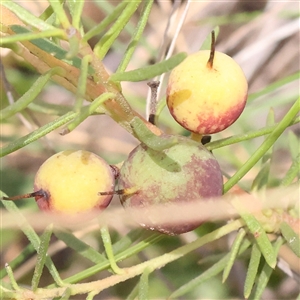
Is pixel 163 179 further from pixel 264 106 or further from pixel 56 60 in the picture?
pixel 264 106

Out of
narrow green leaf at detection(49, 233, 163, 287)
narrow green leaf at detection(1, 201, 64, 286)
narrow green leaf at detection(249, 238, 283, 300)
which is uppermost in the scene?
narrow green leaf at detection(1, 201, 64, 286)

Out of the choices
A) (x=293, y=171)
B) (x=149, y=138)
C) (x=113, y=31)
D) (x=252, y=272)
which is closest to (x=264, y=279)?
(x=252, y=272)

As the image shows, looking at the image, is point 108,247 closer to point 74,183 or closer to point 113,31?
point 74,183

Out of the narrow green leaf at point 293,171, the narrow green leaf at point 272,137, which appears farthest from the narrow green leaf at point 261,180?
the narrow green leaf at point 272,137

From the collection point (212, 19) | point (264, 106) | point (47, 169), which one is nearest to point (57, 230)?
point (47, 169)

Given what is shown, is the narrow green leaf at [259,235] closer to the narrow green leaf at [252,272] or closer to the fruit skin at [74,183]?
the narrow green leaf at [252,272]

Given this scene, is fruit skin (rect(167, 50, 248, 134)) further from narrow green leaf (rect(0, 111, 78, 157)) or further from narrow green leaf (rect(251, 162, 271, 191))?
narrow green leaf (rect(251, 162, 271, 191))

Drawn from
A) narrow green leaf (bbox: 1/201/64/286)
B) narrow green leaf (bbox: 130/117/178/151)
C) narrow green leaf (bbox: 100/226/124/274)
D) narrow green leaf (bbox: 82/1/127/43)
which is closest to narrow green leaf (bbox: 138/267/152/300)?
narrow green leaf (bbox: 100/226/124/274)
